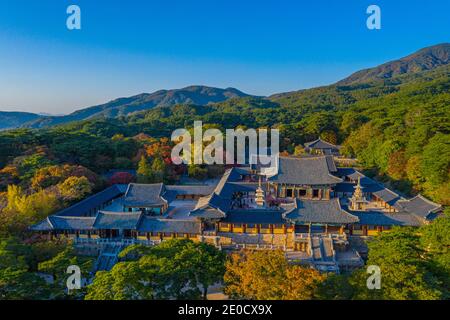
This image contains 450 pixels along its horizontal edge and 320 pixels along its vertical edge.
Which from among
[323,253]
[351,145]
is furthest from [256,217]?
[351,145]

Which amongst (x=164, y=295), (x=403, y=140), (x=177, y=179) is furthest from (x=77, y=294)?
(x=403, y=140)

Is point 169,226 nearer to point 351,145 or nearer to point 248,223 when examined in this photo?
point 248,223

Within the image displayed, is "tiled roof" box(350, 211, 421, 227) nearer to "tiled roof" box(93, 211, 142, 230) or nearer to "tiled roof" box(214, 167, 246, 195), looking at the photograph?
"tiled roof" box(214, 167, 246, 195)

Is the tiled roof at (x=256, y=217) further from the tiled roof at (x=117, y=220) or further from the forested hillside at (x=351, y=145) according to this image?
the forested hillside at (x=351, y=145)

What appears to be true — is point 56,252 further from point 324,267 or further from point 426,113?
point 426,113

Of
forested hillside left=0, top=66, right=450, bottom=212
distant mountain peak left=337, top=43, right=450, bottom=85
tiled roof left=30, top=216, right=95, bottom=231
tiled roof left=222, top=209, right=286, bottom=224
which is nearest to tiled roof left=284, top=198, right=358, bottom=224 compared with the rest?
tiled roof left=222, top=209, right=286, bottom=224
